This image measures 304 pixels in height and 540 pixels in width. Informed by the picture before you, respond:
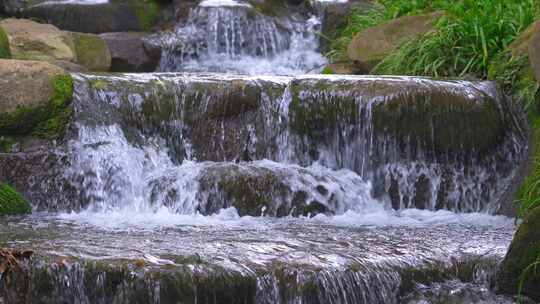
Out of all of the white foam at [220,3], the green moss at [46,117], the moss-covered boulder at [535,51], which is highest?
the moss-covered boulder at [535,51]

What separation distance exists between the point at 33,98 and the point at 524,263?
167 inches

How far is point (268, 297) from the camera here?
4910 millimetres

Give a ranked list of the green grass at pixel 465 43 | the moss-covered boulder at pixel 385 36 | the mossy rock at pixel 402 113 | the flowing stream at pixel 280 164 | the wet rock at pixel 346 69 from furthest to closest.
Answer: the wet rock at pixel 346 69
the moss-covered boulder at pixel 385 36
the green grass at pixel 465 43
the mossy rock at pixel 402 113
the flowing stream at pixel 280 164

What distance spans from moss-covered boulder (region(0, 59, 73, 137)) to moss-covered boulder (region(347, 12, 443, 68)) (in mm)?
3986

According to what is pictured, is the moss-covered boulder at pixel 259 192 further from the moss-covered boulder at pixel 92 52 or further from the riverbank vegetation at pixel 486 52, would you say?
the moss-covered boulder at pixel 92 52

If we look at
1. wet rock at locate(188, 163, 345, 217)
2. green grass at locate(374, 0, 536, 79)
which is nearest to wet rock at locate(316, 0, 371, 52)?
green grass at locate(374, 0, 536, 79)

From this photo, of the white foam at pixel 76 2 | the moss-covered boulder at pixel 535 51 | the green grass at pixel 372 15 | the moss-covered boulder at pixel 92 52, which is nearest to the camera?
the moss-covered boulder at pixel 535 51

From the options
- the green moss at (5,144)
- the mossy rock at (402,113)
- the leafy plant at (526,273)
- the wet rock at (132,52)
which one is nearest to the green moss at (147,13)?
the wet rock at (132,52)

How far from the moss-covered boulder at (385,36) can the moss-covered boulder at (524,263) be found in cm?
545

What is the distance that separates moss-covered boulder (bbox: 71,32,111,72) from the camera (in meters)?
10.8

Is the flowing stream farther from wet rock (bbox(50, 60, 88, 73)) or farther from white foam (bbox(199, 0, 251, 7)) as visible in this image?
white foam (bbox(199, 0, 251, 7))

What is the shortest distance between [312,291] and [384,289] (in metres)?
0.45

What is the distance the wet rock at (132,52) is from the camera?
11781mm

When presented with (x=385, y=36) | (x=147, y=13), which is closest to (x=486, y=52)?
(x=385, y=36)
